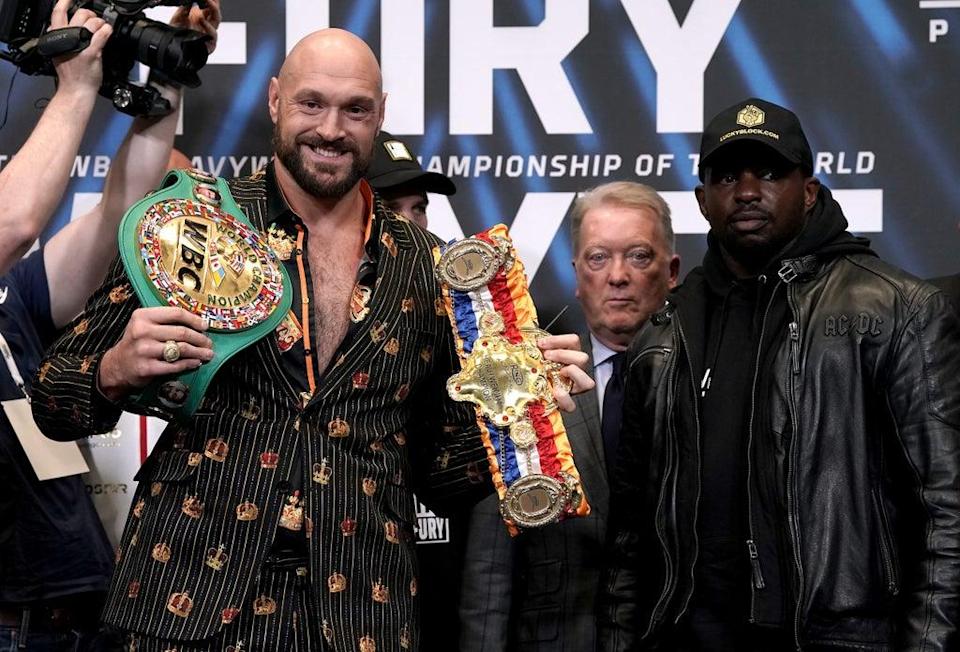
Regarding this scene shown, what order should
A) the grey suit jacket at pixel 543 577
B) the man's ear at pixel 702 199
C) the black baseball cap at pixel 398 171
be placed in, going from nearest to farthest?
the man's ear at pixel 702 199 → the grey suit jacket at pixel 543 577 → the black baseball cap at pixel 398 171

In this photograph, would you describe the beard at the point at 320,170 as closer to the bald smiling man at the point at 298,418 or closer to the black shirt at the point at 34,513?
the bald smiling man at the point at 298,418

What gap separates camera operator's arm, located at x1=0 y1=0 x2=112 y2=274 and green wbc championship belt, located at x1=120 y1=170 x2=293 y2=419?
382mm

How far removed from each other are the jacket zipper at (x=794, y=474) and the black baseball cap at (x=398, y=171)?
1.11 meters

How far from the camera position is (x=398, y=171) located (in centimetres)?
317

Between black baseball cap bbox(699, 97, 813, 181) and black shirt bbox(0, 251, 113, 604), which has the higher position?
black baseball cap bbox(699, 97, 813, 181)

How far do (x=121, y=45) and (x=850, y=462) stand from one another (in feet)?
5.75

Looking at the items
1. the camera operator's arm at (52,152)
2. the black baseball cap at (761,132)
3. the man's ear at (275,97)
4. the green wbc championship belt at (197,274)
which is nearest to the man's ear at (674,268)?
the black baseball cap at (761,132)

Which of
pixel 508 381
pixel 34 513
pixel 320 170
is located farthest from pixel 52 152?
pixel 508 381

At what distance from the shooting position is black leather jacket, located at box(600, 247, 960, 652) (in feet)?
7.52

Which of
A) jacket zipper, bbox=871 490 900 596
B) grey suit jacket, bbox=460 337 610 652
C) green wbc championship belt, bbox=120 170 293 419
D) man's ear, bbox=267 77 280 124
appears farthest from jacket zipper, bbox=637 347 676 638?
man's ear, bbox=267 77 280 124

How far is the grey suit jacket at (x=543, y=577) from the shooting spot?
2.79m

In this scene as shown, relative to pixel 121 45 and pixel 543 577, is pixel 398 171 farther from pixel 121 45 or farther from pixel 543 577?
pixel 543 577

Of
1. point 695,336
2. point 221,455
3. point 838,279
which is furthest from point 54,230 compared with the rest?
point 838,279

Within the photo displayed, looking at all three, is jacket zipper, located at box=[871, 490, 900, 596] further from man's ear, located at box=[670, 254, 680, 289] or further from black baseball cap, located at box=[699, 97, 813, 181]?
man's ear, located at box=[670, 254, 680, 289]
